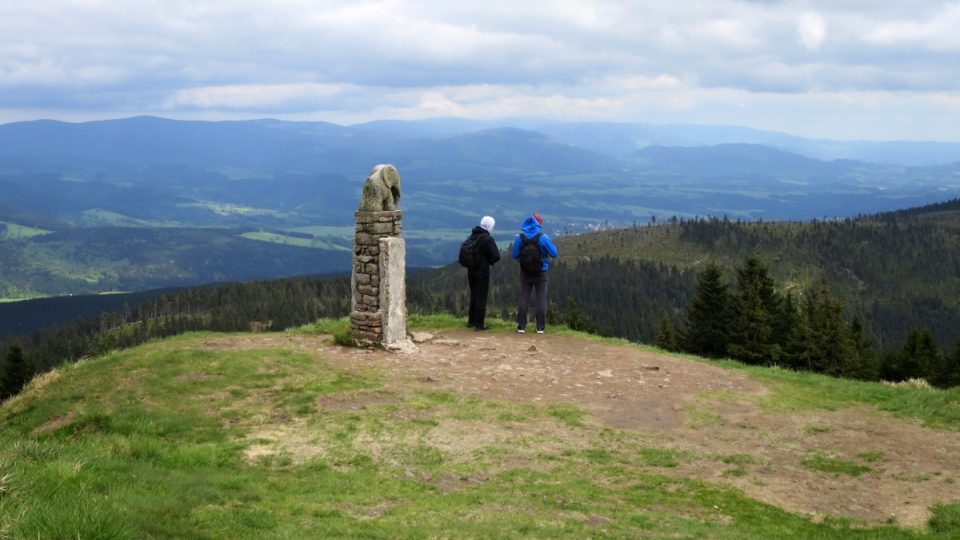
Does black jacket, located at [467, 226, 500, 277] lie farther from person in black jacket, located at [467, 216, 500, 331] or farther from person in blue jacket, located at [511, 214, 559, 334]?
person in blue jacket, located at [511, 214, 559, 334]

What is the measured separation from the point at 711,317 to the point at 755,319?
602 cm

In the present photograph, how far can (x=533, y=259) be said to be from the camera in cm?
2556

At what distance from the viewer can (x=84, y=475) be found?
9070mm

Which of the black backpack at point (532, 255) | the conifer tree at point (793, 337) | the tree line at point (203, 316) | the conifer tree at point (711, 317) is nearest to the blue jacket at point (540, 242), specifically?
the black backpack at point (532, 255)

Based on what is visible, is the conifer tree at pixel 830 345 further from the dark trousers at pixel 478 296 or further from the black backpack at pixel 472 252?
the black backpack at pixel 472 252

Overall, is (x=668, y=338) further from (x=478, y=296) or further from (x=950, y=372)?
(x=478, y=296)

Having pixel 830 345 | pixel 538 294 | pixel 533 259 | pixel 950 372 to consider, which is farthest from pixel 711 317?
pixel 533 259

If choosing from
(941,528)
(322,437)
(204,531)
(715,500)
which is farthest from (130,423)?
(941,528)

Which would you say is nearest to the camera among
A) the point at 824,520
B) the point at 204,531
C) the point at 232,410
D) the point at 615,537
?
the point at 204,531

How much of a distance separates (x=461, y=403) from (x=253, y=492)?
7775mm

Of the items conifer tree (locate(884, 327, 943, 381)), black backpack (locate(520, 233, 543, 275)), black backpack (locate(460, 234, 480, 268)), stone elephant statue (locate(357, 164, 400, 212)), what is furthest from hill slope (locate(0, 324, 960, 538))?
conifer tree (locate(884, 327, 943, 381))

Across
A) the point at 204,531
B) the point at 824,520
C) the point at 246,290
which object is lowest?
the point at 246,290

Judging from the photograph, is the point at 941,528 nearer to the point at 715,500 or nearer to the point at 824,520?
the point at 824,520

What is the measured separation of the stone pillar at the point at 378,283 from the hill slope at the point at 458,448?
114 cm
